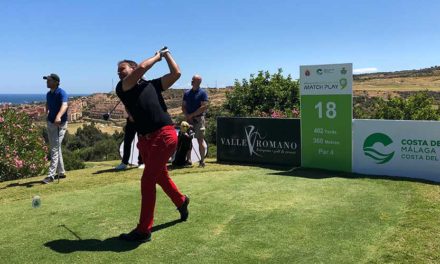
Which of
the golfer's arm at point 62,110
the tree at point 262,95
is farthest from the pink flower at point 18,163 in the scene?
the tree at point 262,95

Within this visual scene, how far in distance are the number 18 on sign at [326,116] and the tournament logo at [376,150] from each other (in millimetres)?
349

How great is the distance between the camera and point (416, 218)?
5840 millimetres

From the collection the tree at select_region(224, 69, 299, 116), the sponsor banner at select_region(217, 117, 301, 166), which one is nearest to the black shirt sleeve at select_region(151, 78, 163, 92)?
the sponsor banner at select_region(217, 117, 301, 166)

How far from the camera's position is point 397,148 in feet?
28.7

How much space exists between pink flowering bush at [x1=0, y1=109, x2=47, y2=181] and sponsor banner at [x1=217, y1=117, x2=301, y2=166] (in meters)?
4.60

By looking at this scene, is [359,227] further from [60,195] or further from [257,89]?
[257,89]

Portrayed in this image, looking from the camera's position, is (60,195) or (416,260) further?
(60,195)

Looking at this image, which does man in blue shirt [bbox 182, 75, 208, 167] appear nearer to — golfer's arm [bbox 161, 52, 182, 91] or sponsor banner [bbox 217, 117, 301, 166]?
sponsor banner [bbox 217, 117, 301, 166]

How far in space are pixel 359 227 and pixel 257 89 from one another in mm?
18618

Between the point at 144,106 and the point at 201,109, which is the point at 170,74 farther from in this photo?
the point at 201,109

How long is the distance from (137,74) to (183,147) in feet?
17.7

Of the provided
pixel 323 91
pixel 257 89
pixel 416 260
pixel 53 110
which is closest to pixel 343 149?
pixel 323 91

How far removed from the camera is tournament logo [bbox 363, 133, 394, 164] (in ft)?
29.0

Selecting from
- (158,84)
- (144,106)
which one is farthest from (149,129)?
(158,84)
